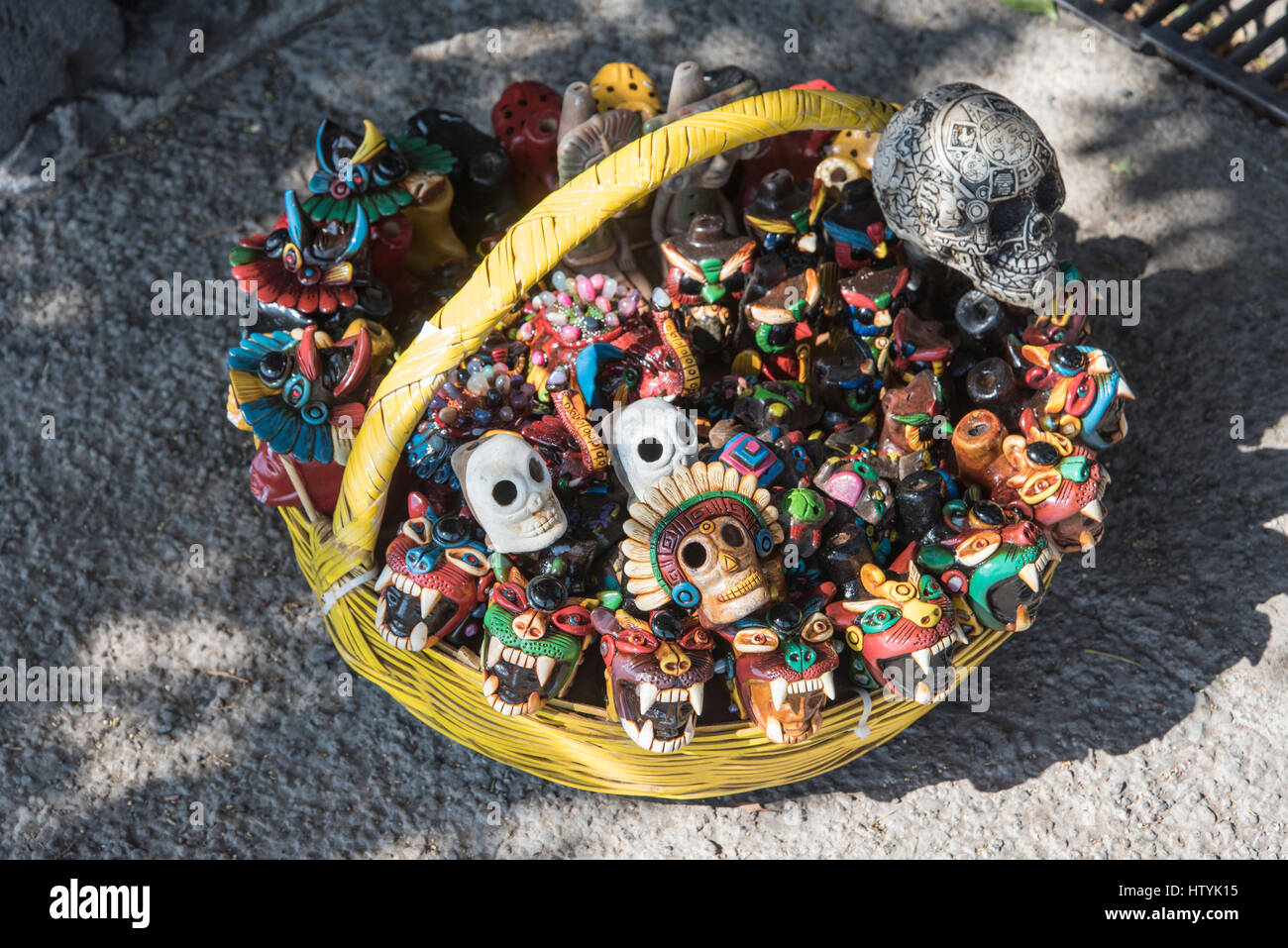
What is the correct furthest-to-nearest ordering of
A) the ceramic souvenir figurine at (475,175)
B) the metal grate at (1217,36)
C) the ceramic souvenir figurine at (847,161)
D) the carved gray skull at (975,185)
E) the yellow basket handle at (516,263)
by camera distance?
the metal grate at (1217,36), the ceramic souvenir figurine at (475,175), the ceramic souvenir figurine at (847,161), the carved gray skull at (975,185), the yellow basket handle at (516,263)

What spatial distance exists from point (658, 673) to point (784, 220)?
1090 mm

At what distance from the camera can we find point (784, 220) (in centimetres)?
248

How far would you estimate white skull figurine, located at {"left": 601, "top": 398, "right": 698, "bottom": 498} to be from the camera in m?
2.16

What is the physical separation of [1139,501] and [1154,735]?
61cm

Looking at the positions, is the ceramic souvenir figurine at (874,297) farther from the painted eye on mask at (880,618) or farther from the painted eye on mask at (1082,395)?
the painted eye on mask at (880,618)

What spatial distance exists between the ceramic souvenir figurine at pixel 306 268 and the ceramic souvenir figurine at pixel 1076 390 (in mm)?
1484

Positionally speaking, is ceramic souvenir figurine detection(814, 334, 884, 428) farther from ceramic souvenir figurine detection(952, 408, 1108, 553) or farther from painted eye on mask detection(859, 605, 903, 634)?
painted eye on mask detection(859, 605, 903, 634)

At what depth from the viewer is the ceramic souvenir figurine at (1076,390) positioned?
2262mm

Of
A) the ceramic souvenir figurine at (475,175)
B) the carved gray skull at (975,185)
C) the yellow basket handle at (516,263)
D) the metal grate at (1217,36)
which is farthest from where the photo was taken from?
the metal grate at (1217,36)

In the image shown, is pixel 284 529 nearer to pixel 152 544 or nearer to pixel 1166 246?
pixel 152 544

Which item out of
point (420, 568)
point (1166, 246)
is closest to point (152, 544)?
point (420, 568)

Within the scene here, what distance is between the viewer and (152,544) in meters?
2.96

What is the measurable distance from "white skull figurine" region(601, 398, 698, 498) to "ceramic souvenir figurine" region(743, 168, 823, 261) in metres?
0.54

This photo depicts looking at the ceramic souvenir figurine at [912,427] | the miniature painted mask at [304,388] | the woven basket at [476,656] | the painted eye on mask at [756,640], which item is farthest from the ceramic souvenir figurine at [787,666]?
the miniature painted mask at [304,388]
